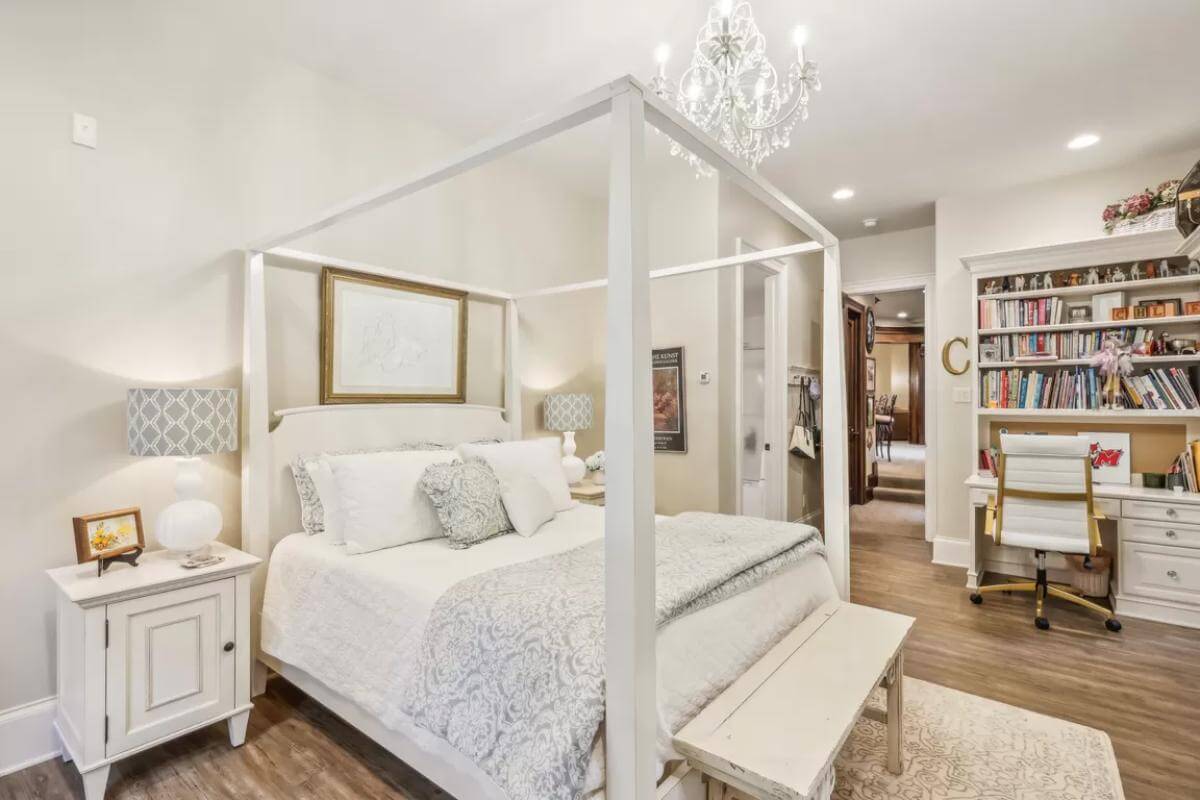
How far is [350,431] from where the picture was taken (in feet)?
8.96

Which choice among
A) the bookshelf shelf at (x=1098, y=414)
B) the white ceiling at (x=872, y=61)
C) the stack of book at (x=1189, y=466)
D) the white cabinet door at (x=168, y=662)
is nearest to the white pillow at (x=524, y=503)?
the white cabinet door at (x=168, y=662)

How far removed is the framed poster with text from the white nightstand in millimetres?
2681

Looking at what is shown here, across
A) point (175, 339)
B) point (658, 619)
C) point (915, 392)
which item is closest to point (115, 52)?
point (175, 339)

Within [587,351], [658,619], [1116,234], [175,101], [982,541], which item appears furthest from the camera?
[587,351]

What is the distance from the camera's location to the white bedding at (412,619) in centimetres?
148

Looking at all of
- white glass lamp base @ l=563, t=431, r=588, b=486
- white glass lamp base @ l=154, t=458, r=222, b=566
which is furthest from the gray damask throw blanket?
white glass lamp base @ l=563, t=431, r=588, b=486

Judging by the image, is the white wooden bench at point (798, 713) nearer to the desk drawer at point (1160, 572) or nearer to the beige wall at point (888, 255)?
the desk drawer at point (1160, 572)

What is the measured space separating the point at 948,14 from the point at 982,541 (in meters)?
3.29

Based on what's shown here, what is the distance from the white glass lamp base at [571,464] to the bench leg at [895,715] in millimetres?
2102

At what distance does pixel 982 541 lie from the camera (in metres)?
3.99

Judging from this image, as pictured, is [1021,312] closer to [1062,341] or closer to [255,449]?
[1062,341]

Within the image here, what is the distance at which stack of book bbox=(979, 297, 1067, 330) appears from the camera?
384 centimetres

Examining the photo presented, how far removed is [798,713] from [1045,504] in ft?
9.17

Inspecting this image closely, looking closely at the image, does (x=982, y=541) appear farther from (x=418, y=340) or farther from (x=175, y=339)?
(x=175, y=339)
